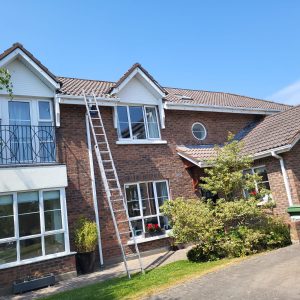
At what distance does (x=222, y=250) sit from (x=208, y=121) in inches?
304

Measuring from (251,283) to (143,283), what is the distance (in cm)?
275

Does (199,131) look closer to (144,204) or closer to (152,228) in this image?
(144,204)

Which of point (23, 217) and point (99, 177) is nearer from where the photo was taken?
point (23, 217)

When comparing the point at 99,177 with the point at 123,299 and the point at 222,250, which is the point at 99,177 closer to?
the point at 222,250

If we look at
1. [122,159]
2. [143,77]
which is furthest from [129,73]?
[122,159]

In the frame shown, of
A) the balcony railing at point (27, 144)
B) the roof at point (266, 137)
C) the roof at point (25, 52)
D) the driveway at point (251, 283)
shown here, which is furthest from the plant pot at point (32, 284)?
the roof at point (266, 137)

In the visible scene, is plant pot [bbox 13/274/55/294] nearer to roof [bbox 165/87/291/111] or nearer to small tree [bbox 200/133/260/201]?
small tree [bbox 200/133/260/201]

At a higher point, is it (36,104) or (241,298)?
(36,104)

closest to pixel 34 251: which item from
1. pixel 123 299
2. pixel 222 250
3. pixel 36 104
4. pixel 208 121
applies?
pixel 123 299

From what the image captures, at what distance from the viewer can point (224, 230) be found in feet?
36.3

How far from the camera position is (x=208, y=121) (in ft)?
54.3

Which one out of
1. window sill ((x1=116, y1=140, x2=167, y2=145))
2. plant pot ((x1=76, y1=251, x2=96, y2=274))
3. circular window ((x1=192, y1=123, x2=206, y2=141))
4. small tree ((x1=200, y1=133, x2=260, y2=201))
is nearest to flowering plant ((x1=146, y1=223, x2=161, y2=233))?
plant pot ((x1=76, y1=251, x2=96, y2=274))

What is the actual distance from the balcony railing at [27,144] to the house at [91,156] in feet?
0.11

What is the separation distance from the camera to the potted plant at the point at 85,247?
36.4ft
